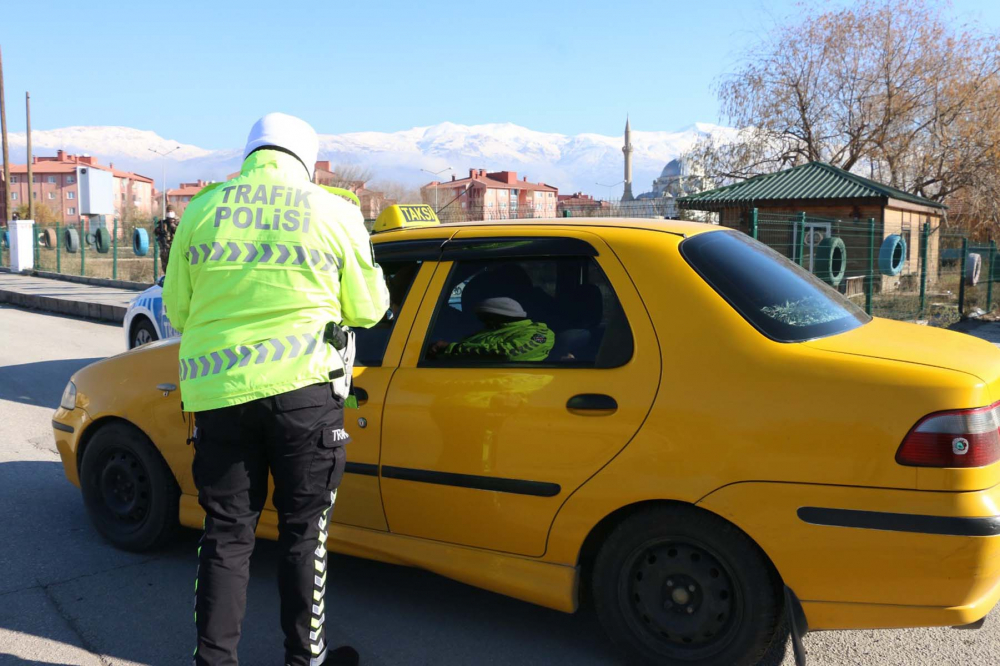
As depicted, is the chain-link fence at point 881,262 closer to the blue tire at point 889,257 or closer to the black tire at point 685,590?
the blue tire at point 889,257

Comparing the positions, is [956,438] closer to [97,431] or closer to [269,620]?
[269,620]

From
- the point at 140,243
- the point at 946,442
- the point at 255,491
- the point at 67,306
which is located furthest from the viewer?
the point at 140,243

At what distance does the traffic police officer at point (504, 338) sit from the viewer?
3137 mm

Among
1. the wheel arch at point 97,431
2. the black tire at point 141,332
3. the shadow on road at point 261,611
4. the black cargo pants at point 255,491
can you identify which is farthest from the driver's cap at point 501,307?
the black tire at point 141,332

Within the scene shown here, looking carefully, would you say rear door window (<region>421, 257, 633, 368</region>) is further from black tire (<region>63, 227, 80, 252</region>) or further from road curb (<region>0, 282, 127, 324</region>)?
black tire (<region>63, 227, 80, 252</region>)

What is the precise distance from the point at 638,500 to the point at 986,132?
108 feet

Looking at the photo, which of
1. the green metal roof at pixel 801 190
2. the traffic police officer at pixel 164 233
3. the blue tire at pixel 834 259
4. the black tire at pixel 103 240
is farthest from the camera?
the green metal roof at pixel 801 190

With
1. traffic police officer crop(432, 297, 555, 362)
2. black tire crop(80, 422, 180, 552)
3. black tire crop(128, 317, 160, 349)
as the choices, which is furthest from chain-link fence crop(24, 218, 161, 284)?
traffic police officer crop(432, 297, 555, 362)

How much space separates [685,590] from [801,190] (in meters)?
24.8

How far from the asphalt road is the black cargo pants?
0.53 metres

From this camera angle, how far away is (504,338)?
10.5 feet

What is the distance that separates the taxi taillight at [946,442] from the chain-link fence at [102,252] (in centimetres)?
1830

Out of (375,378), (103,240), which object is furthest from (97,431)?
(103,240)

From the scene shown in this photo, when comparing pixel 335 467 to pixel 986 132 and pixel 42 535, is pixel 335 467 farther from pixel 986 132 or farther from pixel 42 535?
pixel 986 132
